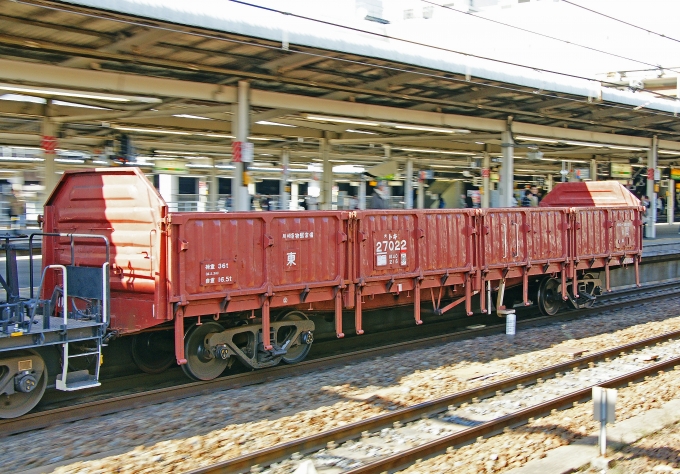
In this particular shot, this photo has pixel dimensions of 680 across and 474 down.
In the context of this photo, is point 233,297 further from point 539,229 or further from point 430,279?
point 539,229

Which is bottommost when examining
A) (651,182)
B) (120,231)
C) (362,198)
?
(120,231)

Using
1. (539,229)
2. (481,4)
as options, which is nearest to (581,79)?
(539,229)

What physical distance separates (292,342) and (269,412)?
2280mm

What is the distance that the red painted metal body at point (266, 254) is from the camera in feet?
29.5

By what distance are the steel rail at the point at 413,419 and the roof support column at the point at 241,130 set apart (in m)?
7.71

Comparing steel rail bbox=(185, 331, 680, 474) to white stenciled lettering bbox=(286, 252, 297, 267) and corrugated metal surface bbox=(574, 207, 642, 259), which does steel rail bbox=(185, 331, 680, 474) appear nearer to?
white stenciled lettering bbox=(286, 252, 297, 267)

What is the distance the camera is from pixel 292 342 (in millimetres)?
10555

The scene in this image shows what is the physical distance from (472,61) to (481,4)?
76.1m

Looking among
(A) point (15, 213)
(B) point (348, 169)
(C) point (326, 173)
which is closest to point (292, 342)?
(C) point (326, 173)

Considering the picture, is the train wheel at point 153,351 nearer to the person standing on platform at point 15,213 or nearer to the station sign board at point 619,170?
the person standing on platform at point 15,213

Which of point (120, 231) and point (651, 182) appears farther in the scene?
point (651, 182)

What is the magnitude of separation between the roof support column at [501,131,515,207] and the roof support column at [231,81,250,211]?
10.3m

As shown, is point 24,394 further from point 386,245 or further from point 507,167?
point 507,167

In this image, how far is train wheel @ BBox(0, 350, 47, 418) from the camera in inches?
304
